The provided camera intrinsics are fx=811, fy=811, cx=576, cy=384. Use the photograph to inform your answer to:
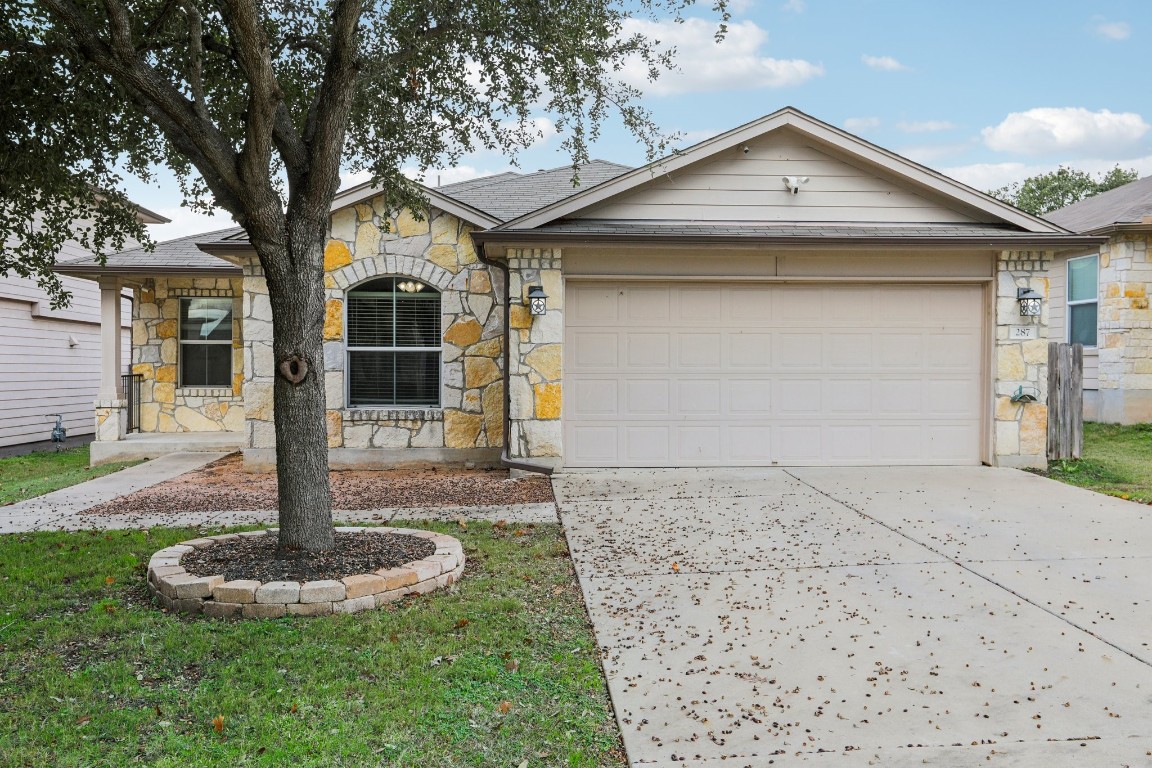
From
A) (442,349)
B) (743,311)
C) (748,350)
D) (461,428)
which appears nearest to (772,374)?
(748,350)

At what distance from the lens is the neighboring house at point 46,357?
15211mm

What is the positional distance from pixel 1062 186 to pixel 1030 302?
35.1 m

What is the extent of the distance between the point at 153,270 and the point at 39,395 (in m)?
6.10

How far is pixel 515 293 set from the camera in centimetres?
951

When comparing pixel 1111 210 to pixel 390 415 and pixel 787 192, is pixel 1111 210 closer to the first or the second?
pixel 787 192

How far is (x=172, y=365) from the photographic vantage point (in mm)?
13273

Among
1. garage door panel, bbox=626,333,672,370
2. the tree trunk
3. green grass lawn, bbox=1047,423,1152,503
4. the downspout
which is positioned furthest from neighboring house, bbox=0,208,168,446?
green grass lawn, bbox=1047,423,1152,503

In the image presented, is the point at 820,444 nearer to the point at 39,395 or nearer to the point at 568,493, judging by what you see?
the point at 568,493

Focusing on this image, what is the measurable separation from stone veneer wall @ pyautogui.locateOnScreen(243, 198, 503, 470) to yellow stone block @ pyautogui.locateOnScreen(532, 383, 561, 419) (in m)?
1.33

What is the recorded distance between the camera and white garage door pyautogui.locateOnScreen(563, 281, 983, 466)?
9.84 meters

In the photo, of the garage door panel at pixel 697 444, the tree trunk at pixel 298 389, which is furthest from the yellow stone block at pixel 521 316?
the tree trunk at pixel 298 389

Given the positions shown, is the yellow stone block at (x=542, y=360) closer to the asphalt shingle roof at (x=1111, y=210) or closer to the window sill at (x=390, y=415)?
the window sill at (x=390, y=415)

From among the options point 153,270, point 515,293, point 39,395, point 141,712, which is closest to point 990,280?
point 515,293

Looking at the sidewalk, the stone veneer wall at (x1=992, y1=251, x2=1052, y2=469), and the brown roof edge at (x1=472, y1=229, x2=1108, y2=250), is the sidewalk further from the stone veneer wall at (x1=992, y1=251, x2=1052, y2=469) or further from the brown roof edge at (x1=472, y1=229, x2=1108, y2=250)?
the stone veneer wall at (x1=992, y1=251, x2=1052, y2=469)
